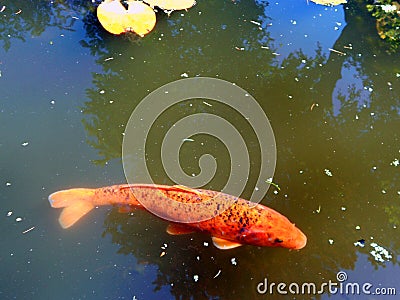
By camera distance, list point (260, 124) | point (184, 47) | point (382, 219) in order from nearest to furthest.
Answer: point (382, 219) → point (260, 124) → point (184, 47)

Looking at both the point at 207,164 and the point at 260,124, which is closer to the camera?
the point at 207,164

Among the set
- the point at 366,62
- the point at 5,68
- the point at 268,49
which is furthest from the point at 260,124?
the point at 5,68

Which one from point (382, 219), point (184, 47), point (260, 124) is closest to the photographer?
point (382, 219)

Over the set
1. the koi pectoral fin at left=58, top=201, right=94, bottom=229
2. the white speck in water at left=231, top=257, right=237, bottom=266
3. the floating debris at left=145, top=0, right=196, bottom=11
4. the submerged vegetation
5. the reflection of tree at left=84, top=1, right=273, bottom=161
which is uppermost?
the submerged vegetation

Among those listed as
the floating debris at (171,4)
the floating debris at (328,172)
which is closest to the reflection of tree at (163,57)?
the floating debris at (171,4)

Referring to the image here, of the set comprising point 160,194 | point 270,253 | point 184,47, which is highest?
point 184,47

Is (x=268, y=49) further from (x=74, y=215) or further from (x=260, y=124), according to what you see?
(x=74, y=215)

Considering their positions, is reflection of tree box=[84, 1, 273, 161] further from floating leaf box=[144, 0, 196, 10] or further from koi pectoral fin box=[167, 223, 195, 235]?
koi pectoral fin box=[167, 223, 195, 235]

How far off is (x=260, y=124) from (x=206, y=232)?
1.67m

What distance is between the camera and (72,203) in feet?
12.3

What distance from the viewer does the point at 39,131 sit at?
4402 millimetres

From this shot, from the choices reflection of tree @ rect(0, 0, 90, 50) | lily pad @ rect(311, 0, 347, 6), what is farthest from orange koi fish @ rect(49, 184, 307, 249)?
lily pad @ rect(311, 0, 347, 6)

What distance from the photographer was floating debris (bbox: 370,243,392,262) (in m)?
3.75

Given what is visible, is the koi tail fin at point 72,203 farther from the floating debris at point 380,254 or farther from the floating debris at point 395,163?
the floating debris at point 395,163
